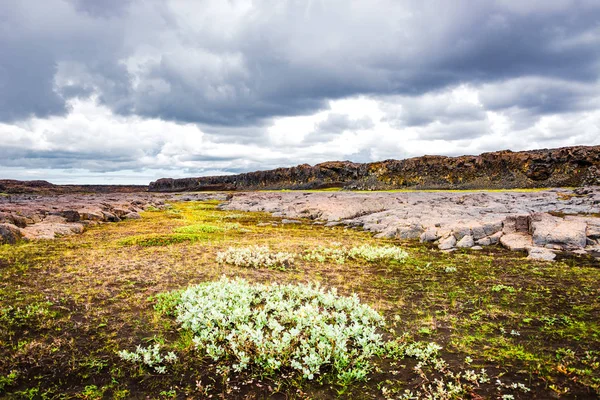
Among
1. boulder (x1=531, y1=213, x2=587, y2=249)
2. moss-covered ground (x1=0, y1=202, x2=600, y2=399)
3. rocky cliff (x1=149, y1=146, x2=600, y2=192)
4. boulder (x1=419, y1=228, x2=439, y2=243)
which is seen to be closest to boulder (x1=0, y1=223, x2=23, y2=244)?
moss-covered ground (x1=0, y1=202, x2=600, y2=399)

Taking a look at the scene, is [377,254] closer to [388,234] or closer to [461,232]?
[461,232]

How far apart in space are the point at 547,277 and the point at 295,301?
8.54 m

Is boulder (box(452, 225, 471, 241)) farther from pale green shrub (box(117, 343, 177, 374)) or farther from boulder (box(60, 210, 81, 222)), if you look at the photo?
boulder (box(60, 210, 81, 222))

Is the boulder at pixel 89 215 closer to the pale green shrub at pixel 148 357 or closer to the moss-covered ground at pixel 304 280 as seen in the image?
the moss-covered ground at pixel 304 280

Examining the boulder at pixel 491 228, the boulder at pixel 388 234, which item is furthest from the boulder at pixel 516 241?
the boulder at pixel 388 234

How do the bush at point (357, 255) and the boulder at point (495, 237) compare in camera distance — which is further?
the boulder at point (495, 237)

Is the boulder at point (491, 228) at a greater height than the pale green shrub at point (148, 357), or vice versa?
the boulder at point (491, 228)

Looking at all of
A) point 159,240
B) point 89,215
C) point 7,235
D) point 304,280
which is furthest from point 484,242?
point 89,215

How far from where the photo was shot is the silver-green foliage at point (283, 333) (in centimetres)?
584

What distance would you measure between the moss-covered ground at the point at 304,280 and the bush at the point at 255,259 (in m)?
0.61

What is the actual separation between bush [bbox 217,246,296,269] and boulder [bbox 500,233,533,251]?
994cm

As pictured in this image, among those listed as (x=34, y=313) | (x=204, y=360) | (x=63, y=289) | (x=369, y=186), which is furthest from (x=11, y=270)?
(x=369, y=186)

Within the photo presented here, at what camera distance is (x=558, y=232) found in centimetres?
1481

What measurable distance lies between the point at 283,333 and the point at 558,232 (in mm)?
14489
